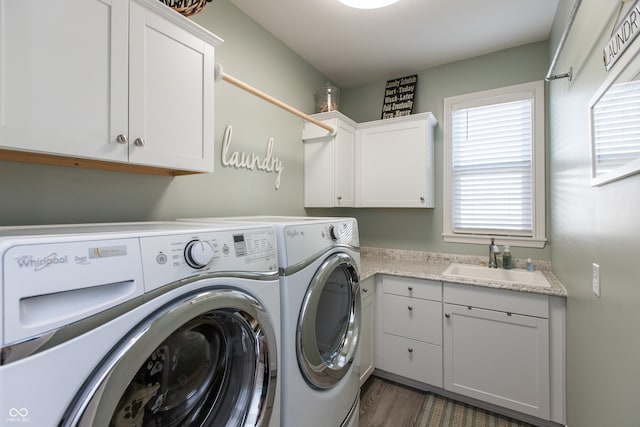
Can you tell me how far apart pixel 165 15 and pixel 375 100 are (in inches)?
85.9

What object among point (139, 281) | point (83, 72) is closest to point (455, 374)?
point (139, 281)

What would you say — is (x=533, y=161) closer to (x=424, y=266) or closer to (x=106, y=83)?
(x=424, y=266)

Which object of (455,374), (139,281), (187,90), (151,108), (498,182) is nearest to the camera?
(139,281)

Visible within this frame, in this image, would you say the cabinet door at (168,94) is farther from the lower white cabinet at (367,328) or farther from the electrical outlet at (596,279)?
Answer: the electrical outlet at (596,279)

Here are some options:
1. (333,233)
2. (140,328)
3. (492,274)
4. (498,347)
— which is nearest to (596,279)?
(498,347)

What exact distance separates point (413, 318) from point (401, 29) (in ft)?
6.91

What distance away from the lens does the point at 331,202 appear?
2.52 m

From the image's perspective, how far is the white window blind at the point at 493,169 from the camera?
2.39m

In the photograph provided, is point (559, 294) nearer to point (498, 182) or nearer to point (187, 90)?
point (498, 182)

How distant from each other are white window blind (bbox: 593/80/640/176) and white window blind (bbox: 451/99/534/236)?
133 cm

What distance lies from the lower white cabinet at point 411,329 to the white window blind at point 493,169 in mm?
785

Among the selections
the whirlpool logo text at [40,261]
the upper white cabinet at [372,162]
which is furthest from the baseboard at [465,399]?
the whirlpool logo text at [40,261]

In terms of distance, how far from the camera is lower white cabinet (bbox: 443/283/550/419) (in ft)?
5.97

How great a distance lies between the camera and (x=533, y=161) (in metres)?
2.35
